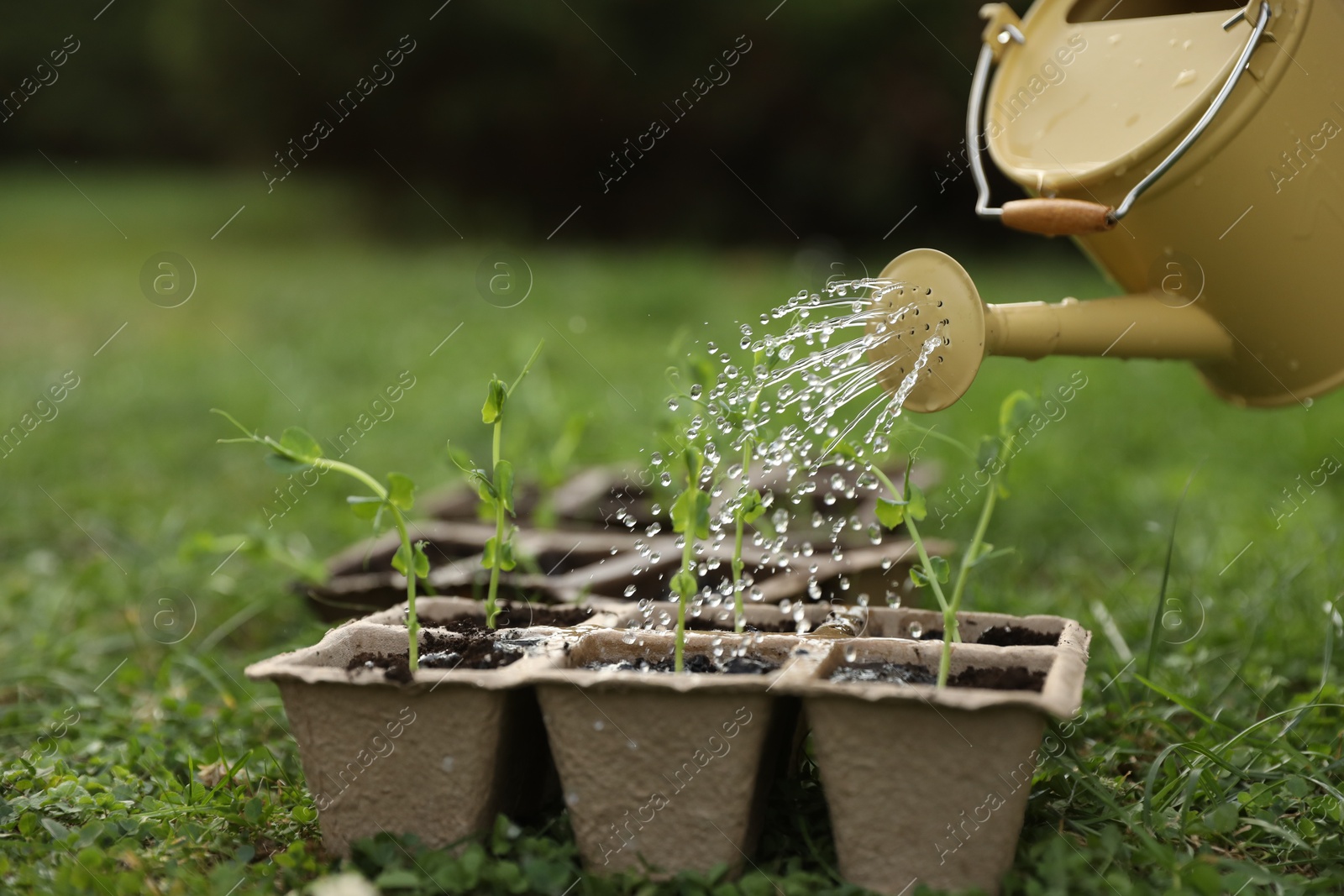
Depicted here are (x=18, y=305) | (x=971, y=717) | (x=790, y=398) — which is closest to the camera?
(x=971, y=717)

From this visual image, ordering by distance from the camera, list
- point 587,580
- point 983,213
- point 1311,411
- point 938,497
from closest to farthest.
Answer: point 983,213 < point 587,580 < point 938,497 < point 1311,411

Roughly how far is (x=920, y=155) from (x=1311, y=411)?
4.73m

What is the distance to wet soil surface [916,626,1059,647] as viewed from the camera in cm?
166

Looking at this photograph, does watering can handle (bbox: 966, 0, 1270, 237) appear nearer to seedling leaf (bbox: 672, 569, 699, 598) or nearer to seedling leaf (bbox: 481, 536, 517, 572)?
seedling leaf (bbox: 672, 569, 699, 598)

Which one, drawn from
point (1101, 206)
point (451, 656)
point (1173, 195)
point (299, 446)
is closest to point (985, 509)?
point (1101, 206)

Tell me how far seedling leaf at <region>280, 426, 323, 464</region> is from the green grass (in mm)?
491

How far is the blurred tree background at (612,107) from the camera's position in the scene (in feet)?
26.0

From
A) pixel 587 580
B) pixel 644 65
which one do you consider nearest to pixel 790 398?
pixel 587 580

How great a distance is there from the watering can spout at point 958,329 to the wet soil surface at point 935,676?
1.13 ft

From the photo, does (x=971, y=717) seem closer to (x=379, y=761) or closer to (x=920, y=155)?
(x=379, y=761)

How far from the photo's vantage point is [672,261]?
24.8 ft

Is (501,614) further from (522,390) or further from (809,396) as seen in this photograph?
(522,390)

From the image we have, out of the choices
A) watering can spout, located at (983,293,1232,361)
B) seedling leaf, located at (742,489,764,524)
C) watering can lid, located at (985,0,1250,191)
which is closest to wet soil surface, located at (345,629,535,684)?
seedling leaf, located at (742,489,764,524)

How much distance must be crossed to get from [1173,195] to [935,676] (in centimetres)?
78
